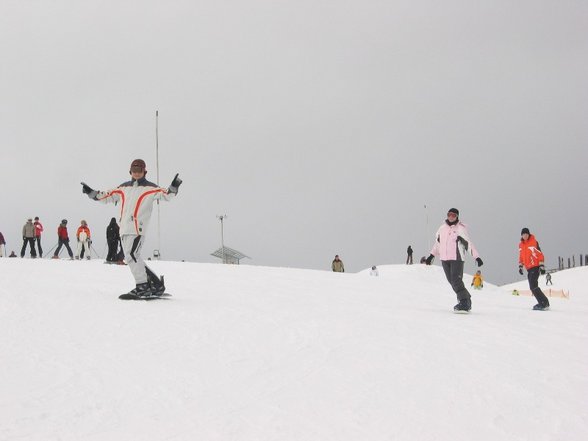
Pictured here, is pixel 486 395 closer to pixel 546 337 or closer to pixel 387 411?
pixel 387 411

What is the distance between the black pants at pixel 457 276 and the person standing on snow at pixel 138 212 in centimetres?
502

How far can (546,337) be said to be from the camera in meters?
7.46

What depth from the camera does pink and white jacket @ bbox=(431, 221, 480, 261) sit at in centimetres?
1054

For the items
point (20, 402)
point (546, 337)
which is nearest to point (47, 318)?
point (20, 402)

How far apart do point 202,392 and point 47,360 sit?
1511mm

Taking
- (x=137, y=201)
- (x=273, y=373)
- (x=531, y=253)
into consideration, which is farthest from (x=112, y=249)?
(x=273, y=373)

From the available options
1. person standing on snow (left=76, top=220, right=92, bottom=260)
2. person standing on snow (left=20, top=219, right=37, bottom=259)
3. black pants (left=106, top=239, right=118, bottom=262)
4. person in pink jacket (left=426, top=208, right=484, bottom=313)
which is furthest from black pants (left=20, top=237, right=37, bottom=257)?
person in pink jacket (left=426, top=208, right=484, bottom=313)

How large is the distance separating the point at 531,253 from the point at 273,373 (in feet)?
30.3

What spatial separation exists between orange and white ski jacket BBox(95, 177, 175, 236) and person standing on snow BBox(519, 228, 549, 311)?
25.6 feet

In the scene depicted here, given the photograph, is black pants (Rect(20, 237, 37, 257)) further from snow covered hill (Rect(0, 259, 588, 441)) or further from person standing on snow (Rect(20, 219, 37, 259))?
snow covered hill (Rect(0, 259, 588, 441))

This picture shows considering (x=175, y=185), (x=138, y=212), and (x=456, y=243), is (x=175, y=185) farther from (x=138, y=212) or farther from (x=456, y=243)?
(x=456, y=243)

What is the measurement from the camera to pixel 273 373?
4.95 m

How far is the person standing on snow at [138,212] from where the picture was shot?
8.78 m

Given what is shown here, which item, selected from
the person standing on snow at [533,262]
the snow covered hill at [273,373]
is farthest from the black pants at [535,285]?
the snow covered hill at [273,373]
